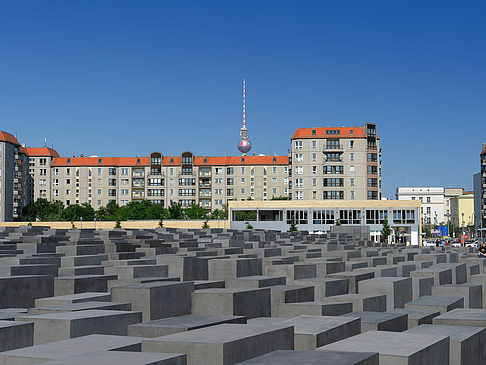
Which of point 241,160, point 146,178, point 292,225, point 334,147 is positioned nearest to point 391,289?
point 292,225

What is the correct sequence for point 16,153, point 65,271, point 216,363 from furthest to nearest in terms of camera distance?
point 16,153, point 65,271, point 216,363

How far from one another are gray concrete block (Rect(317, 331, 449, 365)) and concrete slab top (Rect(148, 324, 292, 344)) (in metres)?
0.83

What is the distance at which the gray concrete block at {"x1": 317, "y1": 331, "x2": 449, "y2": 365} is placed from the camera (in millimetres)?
7531

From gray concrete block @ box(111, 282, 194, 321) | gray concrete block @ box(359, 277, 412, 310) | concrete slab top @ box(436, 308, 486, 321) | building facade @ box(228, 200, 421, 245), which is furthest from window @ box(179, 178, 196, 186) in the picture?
concrete slab top @ box(436, 308, 486, 321)

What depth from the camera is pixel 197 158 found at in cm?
12656

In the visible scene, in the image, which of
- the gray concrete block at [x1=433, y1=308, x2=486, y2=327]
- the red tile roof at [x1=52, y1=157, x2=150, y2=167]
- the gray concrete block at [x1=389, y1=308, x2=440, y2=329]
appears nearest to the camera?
the gray concrete block at [x1=433, y1=308, x2=486, y2=327]

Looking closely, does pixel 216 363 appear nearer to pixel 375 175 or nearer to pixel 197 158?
pixel 375 175

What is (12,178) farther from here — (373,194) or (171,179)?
(373,194)

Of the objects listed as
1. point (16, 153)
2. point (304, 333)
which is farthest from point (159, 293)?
point (16, 153)

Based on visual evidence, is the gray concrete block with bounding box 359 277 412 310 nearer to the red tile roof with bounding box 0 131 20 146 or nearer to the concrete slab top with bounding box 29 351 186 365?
the concrete slab top with bounding box 29 351 186 365

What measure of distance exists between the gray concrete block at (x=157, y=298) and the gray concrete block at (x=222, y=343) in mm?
2831

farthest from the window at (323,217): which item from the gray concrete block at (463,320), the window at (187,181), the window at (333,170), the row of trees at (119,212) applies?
the gray concrete block at (463,320)

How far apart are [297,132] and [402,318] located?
88122 millimetres

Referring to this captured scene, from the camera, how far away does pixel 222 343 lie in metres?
7.31
